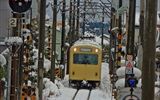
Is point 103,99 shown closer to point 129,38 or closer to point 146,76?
point 129,38

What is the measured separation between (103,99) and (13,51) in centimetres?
1698

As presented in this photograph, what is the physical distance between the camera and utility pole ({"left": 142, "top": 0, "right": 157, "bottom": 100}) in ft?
38.1

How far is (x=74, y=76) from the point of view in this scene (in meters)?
36.6

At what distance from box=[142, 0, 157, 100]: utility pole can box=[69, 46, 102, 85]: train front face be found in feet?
80.7

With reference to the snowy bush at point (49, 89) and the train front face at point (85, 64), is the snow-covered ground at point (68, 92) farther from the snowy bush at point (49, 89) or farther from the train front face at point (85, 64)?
the train front face at point (85, 64)

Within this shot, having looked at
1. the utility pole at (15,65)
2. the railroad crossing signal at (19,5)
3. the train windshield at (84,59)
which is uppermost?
the railroad crossing signal at (19,5)

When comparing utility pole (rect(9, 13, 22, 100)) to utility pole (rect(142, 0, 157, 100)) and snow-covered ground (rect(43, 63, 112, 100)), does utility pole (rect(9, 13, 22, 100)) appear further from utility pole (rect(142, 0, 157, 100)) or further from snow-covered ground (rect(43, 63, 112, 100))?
snow-covered ground (rect(43, 63, 112, 100))

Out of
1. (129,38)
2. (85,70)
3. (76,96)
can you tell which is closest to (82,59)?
(85,70)

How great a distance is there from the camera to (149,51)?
1168 centimetres

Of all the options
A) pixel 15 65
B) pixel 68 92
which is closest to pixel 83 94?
pixel 68 92

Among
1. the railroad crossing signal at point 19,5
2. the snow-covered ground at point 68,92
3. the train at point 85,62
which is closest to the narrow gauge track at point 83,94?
the snow-covered ground at point 68,92

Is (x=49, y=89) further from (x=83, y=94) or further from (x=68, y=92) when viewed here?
(x=83, y=94)

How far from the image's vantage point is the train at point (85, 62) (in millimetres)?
36438

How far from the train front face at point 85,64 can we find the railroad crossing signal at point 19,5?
71.7ft
